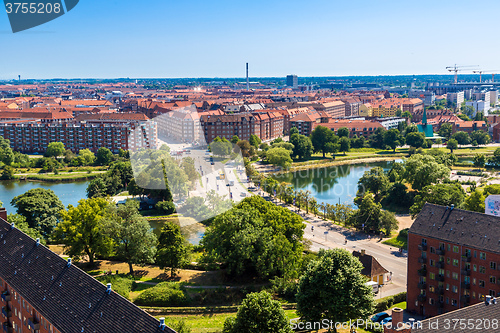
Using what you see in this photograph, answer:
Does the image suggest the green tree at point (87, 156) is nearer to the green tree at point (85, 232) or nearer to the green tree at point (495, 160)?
the green tree at point (85, 232)

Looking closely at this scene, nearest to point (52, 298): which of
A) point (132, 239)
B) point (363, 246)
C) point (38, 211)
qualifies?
point (132, 239)

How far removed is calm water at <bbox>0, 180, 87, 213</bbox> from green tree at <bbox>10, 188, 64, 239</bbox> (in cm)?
1029

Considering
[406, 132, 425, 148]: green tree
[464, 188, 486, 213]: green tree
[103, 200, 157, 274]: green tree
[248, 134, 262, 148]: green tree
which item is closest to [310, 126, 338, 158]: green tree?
[248, 134, 262, 148]: green tree

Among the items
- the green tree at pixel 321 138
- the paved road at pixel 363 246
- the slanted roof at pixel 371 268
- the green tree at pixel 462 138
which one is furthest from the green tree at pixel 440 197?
the green tree at pixel 462 138

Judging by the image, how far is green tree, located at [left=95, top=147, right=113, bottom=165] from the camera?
53469mm

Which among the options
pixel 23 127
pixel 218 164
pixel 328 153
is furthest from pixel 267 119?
pixel 218 164

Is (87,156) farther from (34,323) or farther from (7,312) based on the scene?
(34,323)

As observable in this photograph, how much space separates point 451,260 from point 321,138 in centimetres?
4195

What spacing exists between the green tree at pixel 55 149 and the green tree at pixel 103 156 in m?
4.77

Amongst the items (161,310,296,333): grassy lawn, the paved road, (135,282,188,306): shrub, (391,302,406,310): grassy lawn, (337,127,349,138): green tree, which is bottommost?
(391,302,406,310): grassy lawn

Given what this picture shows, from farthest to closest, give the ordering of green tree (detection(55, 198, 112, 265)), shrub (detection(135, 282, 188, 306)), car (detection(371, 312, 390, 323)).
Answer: green tree (detection(55, 198, 112, 265)) → shrub (detection(135, 282, 188, 306)) → car (detection(371, 312, 390, 323))

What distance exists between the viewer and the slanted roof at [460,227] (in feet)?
56.2

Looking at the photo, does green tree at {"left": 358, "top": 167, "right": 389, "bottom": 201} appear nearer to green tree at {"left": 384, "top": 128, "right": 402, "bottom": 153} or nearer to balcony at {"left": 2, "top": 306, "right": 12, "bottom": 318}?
green tree at {"left": 384, "top": 128, "right": 402, "bottom": 153}

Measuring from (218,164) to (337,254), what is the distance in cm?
1743
